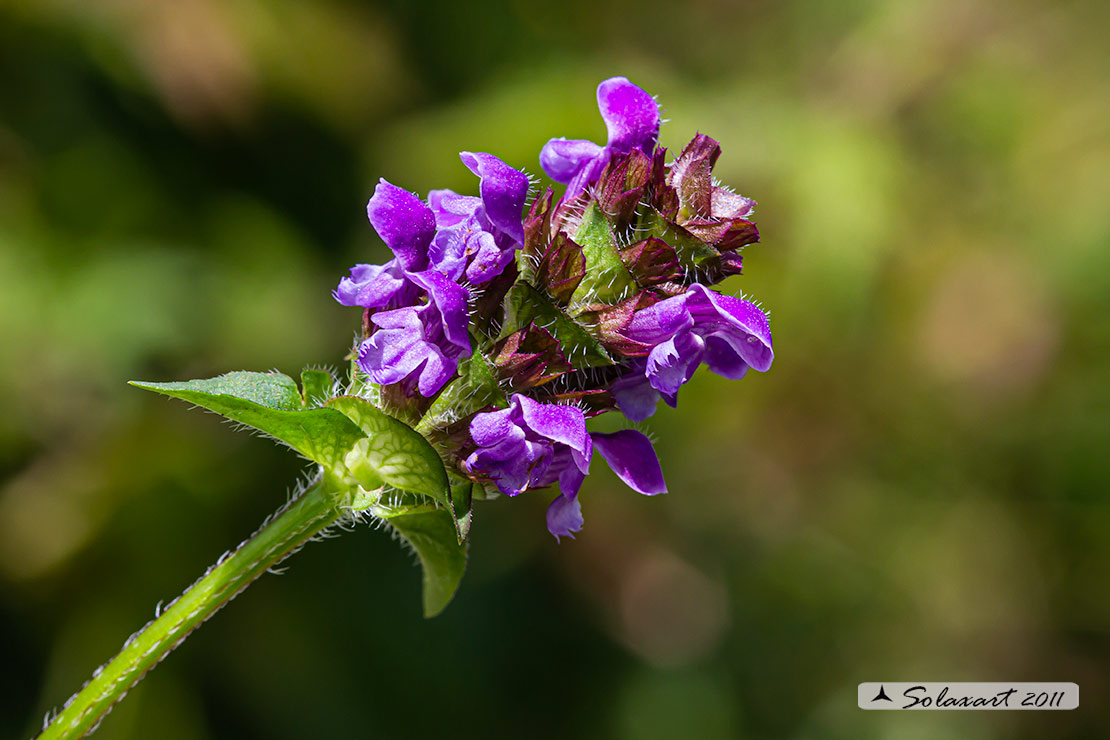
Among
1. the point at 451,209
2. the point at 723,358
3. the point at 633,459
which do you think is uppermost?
the point at 451,209

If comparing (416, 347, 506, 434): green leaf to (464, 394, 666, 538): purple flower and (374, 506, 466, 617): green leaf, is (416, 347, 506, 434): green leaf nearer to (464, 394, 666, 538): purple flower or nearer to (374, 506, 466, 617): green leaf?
(464, 394, 666, 538): purple flower

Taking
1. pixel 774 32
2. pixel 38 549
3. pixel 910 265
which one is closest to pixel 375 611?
pixel 38 549

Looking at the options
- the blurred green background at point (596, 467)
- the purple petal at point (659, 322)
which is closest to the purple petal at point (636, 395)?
the purple petal at point (659, 322)

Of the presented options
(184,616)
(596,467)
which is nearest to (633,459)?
(184,616)

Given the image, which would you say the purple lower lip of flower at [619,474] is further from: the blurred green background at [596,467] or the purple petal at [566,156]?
the blurred green background at [596,467]

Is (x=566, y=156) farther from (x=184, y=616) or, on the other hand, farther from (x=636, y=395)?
(x=184, y=616)

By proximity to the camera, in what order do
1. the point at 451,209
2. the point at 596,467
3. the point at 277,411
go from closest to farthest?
1. the point at 277,411
2. the point at 451,209
3. the point at 596,467
